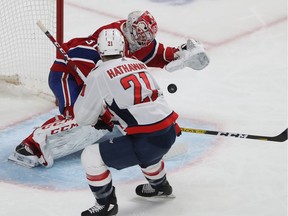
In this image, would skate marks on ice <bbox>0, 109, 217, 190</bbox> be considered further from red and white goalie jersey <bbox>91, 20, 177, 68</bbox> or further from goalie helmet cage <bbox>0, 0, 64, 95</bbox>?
goalie helmet cage <bbox>0, 0, 64, 95</bbox>

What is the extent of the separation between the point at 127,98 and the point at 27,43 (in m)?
2.15

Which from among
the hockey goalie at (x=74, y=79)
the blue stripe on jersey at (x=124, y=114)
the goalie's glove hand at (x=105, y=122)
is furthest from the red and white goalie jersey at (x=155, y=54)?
the blue stripe on jersey at (x=124, y=114)

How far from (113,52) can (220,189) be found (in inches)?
34.0

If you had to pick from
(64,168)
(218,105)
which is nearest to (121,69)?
(64,168)

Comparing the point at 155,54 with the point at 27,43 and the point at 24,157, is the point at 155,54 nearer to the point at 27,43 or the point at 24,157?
the point at 24,157

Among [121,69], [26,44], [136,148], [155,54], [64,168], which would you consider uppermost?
[121,69]

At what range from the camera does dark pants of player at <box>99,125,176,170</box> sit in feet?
11.8

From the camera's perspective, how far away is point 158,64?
456cm

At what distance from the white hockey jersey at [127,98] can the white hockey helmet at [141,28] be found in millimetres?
476

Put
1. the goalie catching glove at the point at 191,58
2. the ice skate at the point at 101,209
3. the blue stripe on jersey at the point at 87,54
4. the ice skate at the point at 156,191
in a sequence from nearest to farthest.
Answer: the ice skate at the point at 101,209 → the ice skate at the point at 156,191 → the blue stripe on jersey at the point at 87,54 → the goalie catching glove at the point at 191,58

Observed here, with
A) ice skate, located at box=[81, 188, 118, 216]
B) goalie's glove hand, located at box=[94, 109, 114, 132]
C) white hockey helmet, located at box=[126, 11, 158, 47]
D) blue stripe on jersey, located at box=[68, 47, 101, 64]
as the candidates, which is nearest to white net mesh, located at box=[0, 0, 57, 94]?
blue stripe on jersey, located at box=[68, 47, 101, 64]

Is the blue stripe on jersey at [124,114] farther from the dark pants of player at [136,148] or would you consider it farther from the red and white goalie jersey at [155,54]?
the red and white goalie jersey at [155,54]

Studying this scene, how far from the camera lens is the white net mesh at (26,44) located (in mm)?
5238

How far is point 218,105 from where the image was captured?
16.5 ft
